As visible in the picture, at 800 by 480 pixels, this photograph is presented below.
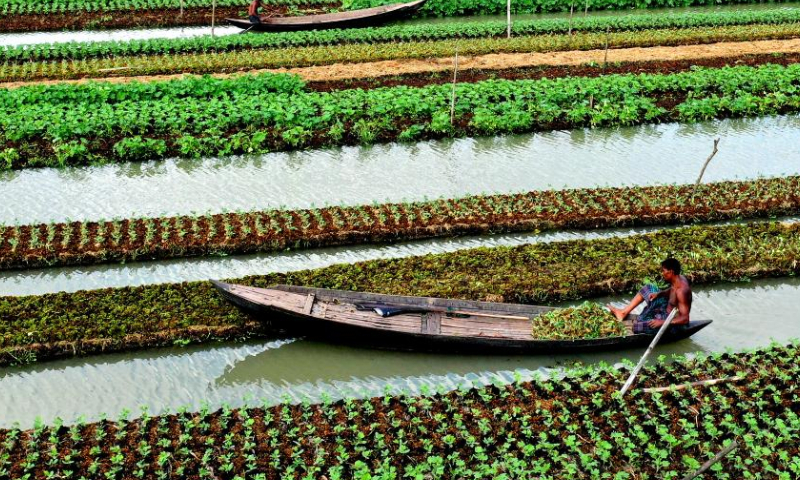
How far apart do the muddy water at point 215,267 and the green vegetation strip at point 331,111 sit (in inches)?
178

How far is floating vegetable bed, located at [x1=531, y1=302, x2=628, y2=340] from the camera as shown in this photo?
11.5 m

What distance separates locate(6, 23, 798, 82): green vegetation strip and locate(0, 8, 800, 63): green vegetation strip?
13.5 inches

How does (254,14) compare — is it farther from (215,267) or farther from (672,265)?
(672,265)

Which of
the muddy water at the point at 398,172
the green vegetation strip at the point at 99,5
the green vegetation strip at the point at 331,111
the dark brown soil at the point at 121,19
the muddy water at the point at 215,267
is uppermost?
the green vegetation strip at the point at 99,5

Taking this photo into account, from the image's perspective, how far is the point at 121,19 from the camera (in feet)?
91.4

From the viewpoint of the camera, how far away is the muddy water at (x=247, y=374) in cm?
1099

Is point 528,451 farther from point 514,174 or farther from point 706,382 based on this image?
point 514,174

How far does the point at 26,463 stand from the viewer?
9.52 m

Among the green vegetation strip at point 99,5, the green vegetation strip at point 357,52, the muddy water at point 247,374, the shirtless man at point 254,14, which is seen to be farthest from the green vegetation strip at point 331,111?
the green vegetation strip at point 99,5

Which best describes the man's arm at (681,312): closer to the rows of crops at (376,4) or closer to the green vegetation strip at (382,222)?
the green vegetation strip at (382,222)

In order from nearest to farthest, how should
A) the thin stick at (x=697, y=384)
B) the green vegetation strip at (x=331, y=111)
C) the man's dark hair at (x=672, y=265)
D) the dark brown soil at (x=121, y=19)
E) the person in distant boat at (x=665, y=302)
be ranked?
the thin stick at (x=697, y=384)
the man's dark hair at (x=672, y=265)
the person in distant boat at (x=665, y=302)
the green vegetation strip at (x=331, y=111)
the dark brown soil at (x=121, y=19)

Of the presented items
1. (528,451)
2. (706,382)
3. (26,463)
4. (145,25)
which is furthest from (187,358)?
(145,25)

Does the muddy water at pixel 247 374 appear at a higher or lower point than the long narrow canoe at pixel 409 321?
lower

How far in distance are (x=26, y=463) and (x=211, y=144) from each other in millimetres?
9738
